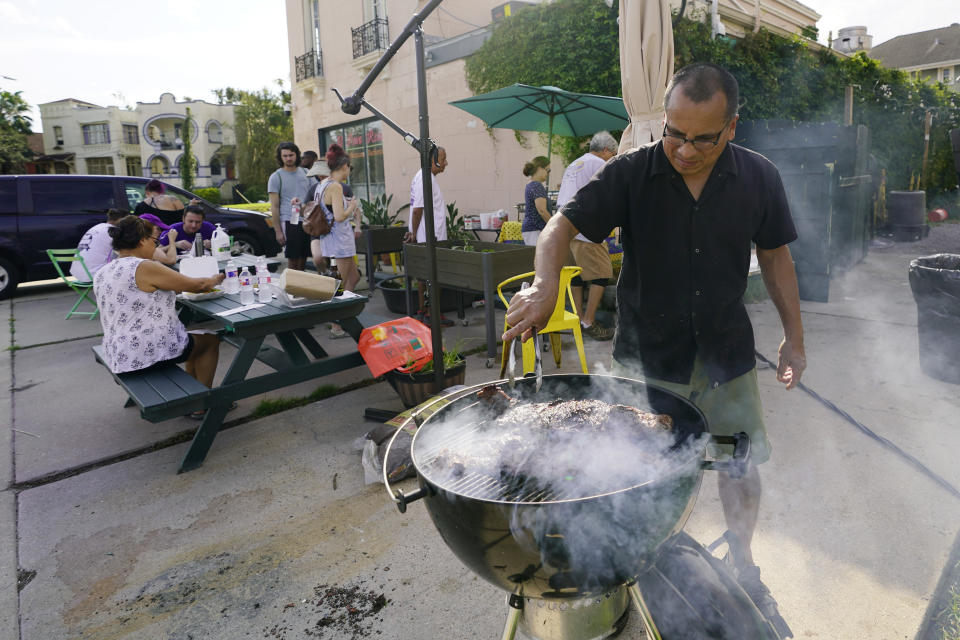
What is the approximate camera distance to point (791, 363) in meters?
2.13

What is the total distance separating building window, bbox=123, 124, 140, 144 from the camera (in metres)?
46.2

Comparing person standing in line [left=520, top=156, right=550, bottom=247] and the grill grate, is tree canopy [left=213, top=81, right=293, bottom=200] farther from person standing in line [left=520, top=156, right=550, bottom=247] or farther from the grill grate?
the grill grate

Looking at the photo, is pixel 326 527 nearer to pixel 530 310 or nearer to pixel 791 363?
pixel 530 310

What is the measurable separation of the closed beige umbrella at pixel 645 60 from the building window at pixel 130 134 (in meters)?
52.2

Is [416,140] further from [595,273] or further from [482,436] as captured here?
[595,273]

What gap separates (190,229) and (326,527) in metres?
4.63

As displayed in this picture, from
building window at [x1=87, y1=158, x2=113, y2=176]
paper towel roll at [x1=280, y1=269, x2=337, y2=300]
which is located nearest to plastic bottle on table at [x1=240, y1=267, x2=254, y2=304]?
paper towel roll at [x1=280, y1=269, x2=337, y2=300]

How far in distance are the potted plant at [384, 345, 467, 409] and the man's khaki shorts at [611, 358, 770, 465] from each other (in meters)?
2.07

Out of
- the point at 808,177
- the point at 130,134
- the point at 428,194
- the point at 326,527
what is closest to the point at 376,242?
the point at 428,194

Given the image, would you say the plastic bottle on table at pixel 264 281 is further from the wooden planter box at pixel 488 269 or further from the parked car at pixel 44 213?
the parked car at pixel 44 213

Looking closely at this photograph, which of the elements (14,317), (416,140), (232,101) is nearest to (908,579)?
→ (416,140)

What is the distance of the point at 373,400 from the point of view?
4.43 metres

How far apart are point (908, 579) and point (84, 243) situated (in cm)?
842

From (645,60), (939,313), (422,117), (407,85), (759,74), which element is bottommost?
(939,313)
